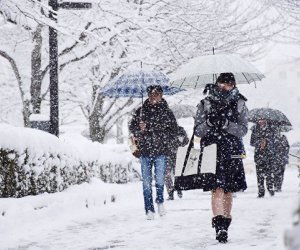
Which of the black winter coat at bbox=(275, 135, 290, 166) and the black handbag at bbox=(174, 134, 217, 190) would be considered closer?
the black handbag at bbox=(174, 134, 217, 190)

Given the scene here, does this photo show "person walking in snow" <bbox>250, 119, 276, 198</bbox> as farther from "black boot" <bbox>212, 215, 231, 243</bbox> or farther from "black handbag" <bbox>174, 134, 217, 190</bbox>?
"black boot" <bbox>212, 215, 231, 243</bbox>

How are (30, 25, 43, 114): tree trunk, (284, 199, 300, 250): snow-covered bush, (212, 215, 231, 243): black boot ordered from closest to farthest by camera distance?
(284, 199, 300, 250): snow-covered bush
(212, 215, 231, 243): black boot
(30, 25, 43, 114): tree trunk

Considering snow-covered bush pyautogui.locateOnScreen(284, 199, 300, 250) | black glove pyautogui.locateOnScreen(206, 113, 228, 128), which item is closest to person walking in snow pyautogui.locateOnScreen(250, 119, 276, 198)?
black glove pyautogui.locateOnScreen(206, 113, 228, 128)

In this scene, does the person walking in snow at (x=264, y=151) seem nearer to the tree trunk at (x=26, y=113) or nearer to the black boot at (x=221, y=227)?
the tree trunk at (x=26, y=113)

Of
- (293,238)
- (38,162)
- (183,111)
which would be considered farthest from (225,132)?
(183,111)

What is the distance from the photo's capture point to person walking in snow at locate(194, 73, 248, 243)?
194 inches

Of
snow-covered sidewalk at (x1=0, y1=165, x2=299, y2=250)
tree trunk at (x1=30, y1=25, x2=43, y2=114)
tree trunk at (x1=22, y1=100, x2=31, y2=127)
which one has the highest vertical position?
tree trunk at (x1=30, y1=25, x2=43, y2=114)

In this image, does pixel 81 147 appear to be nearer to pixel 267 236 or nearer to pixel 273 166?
pixel 273 166

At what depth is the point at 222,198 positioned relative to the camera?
490cm

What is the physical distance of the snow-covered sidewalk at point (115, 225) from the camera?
5.08m

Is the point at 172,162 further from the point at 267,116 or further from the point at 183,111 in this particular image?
the point at 183,111

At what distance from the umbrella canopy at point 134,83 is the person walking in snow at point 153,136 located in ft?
3.73

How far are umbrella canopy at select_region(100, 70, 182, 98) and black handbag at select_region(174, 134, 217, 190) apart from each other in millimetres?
3389

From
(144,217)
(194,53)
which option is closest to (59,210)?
(144,217)
